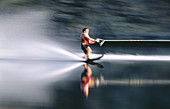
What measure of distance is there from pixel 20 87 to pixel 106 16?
14.4 meters

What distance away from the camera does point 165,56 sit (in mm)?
15320

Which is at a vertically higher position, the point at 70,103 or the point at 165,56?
the point at 70,103

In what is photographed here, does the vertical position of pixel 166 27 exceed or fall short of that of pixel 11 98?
it falls short

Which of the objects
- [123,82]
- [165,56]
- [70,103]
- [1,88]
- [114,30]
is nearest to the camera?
[70,103]

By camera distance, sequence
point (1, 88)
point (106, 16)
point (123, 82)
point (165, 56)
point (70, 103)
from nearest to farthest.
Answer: point (70, 103) < point (1, 88) < point (123, 82) < point (165, 56) < point (106, 16)

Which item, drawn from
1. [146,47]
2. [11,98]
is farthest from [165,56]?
[11,98]

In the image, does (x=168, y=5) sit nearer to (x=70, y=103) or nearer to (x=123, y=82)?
(x=123, y=82)

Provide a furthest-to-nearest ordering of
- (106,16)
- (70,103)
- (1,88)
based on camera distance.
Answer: (106,16) → (1,88) → (70,103)

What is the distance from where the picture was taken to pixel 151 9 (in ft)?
67.8

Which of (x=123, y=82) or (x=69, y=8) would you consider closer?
(x=123, y=82)

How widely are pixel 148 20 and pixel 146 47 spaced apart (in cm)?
454

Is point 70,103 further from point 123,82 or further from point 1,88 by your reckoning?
point 123,82

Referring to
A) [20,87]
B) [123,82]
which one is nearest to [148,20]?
[123,82]

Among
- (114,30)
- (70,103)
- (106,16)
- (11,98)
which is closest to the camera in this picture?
(70,103)
